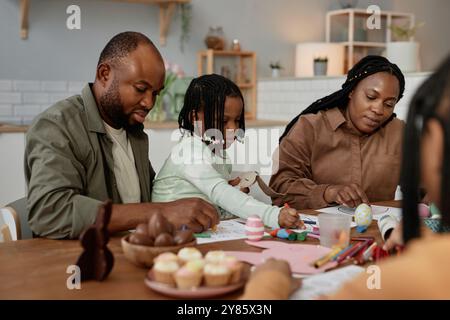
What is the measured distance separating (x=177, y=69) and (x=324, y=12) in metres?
2.31

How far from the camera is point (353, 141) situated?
2.59 metres

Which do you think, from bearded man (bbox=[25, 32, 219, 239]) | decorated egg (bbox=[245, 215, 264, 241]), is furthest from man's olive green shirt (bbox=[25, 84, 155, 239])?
decorated egg (bbox=[245, 215, 264, 241])

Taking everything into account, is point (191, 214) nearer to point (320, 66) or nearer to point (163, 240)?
point (163, 240)

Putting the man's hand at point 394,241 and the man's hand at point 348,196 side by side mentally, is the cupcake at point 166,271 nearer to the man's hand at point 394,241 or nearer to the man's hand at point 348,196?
the man's hand at point 394,241

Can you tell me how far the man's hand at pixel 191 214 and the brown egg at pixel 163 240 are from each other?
0.27 metres

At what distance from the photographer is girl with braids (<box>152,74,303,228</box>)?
1808 mm

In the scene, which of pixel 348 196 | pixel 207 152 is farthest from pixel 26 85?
pixel 348 196

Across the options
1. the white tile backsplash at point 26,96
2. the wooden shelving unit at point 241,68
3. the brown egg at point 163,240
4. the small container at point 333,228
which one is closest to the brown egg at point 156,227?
the brown egg at point 163,240

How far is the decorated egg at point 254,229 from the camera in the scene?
157cm

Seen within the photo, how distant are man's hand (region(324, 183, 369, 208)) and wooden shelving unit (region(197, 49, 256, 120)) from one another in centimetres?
370

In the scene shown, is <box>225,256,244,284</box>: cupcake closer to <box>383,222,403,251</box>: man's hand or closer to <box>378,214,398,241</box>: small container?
<box>383,222,403,251</box>: man's hand

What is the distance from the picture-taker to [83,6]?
5195 mm

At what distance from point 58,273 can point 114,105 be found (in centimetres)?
72
